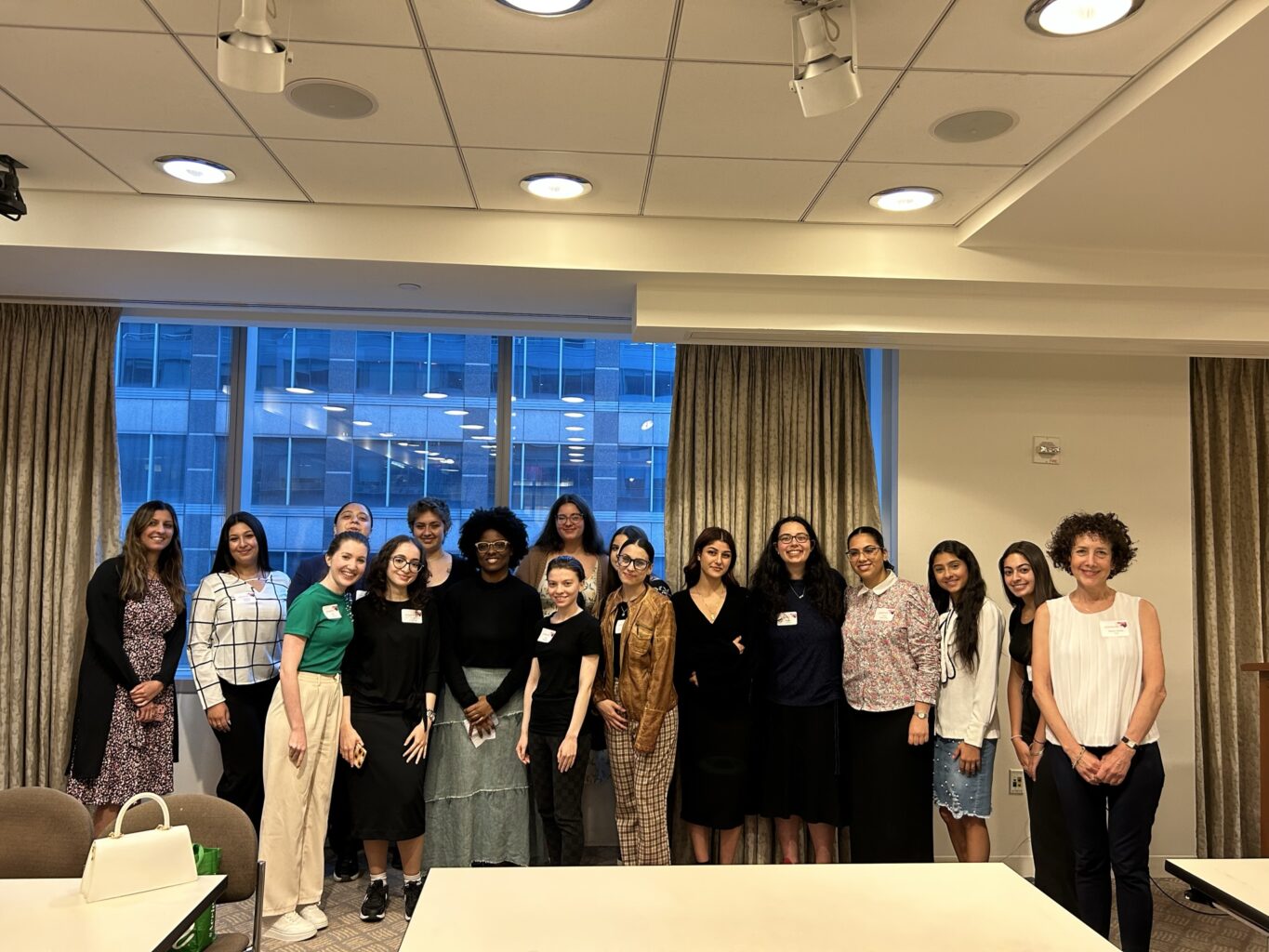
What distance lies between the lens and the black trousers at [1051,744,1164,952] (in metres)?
3.06

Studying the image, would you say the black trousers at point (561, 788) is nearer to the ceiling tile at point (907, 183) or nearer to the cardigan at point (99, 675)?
the cardigan at point (99, 675)

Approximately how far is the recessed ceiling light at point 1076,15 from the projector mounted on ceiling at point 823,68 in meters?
0.46

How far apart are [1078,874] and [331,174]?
3.63m

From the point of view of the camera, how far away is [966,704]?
3.79m

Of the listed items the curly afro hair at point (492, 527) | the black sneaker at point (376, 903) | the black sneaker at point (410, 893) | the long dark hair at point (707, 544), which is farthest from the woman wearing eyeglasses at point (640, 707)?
the black sneaker at point (376, 903)

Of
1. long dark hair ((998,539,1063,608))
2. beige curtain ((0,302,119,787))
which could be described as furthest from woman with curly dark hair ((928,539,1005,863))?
beige curtain ((0,302,119,787))

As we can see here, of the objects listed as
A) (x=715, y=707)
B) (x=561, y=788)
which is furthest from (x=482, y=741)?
(x=715, y=707)

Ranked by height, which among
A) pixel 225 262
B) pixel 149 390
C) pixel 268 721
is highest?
pixel 225 262

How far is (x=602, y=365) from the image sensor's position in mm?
5160

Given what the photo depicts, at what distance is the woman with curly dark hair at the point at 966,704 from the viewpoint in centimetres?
375

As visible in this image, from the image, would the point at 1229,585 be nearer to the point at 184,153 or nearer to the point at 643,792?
the point at 643,792

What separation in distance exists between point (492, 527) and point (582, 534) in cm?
49

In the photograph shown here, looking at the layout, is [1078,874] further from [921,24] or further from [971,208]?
[921,24]

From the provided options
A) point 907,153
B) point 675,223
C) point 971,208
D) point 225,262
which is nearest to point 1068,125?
point 907,153
